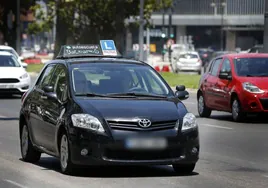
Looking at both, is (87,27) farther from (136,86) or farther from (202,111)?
(136,86)

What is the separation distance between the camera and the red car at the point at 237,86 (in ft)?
65.6

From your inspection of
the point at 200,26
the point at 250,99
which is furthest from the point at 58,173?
the point at 200,26

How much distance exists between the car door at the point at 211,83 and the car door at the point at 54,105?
973 cm

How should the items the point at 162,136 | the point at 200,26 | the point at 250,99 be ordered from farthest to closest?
1. the point at 200,26
2. the point at 250,99
3. the point at 162,136

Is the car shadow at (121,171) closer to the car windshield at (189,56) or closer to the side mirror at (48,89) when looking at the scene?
the side mirror at (48,89)

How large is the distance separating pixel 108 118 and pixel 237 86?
1002cm

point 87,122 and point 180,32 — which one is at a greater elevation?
point 87,122

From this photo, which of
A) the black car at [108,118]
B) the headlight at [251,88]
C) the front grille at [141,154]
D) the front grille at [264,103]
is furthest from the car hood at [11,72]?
the front grille at [141,154]

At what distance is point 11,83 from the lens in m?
29.5

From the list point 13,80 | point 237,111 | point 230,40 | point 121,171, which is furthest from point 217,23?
point 121,171

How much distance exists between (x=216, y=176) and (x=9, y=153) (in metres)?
4.02

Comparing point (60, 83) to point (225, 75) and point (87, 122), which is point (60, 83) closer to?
point (87, 122)

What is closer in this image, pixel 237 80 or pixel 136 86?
pixel 136 86

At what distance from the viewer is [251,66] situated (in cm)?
2089
